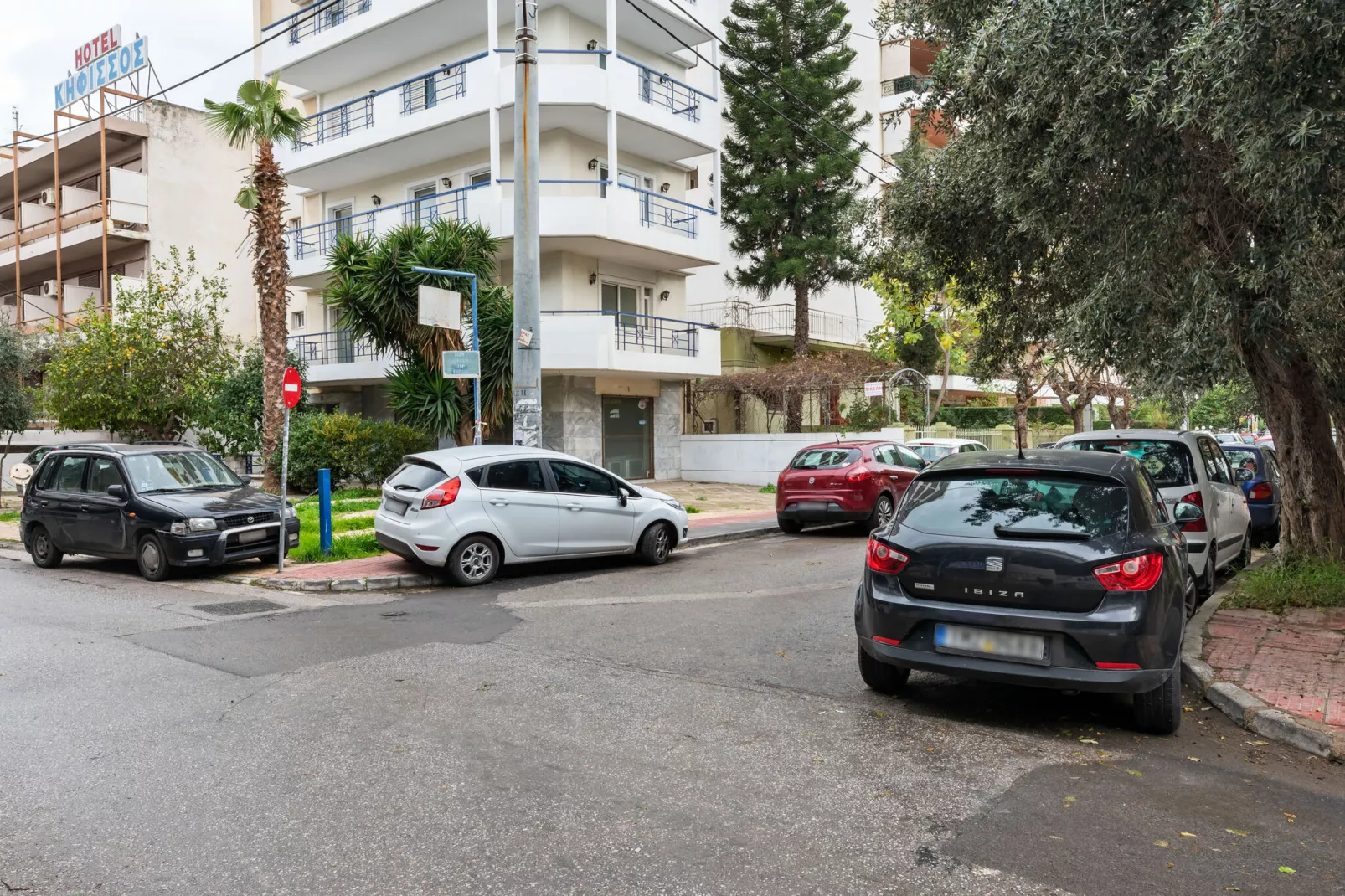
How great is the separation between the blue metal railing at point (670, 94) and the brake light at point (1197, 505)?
57.5ft

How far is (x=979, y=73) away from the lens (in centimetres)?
779

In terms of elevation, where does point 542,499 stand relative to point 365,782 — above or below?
above

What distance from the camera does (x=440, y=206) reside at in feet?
79.5

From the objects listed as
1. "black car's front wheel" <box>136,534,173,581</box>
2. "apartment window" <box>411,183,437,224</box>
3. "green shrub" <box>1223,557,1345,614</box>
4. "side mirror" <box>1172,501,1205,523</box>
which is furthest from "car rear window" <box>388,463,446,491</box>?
"apartment window" <box>411,183,437,224</box>

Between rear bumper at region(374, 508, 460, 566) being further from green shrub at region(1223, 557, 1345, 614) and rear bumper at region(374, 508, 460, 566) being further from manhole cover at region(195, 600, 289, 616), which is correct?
green shrub at region(1223, 557, 1345, 614)

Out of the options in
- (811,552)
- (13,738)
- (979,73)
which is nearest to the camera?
Result: (13,738)

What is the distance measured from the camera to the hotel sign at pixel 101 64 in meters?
33.8

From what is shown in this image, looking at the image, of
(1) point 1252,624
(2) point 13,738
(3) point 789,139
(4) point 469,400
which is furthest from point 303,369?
(1) point 1252,624

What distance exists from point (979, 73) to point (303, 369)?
870 inches

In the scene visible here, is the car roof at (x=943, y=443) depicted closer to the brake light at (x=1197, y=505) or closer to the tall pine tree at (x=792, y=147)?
the brake light at (x=1197, y=505)

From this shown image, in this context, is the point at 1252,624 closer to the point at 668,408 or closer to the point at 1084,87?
the point at 1084,87

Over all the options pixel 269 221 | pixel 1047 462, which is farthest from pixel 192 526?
pixel 269 221

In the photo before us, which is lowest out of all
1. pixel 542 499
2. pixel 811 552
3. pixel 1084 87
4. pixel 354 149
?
pixel 811 552

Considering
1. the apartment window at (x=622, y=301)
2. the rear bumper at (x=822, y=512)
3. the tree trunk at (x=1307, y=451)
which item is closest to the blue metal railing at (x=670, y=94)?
the apartment window at (x=622, y=301)
